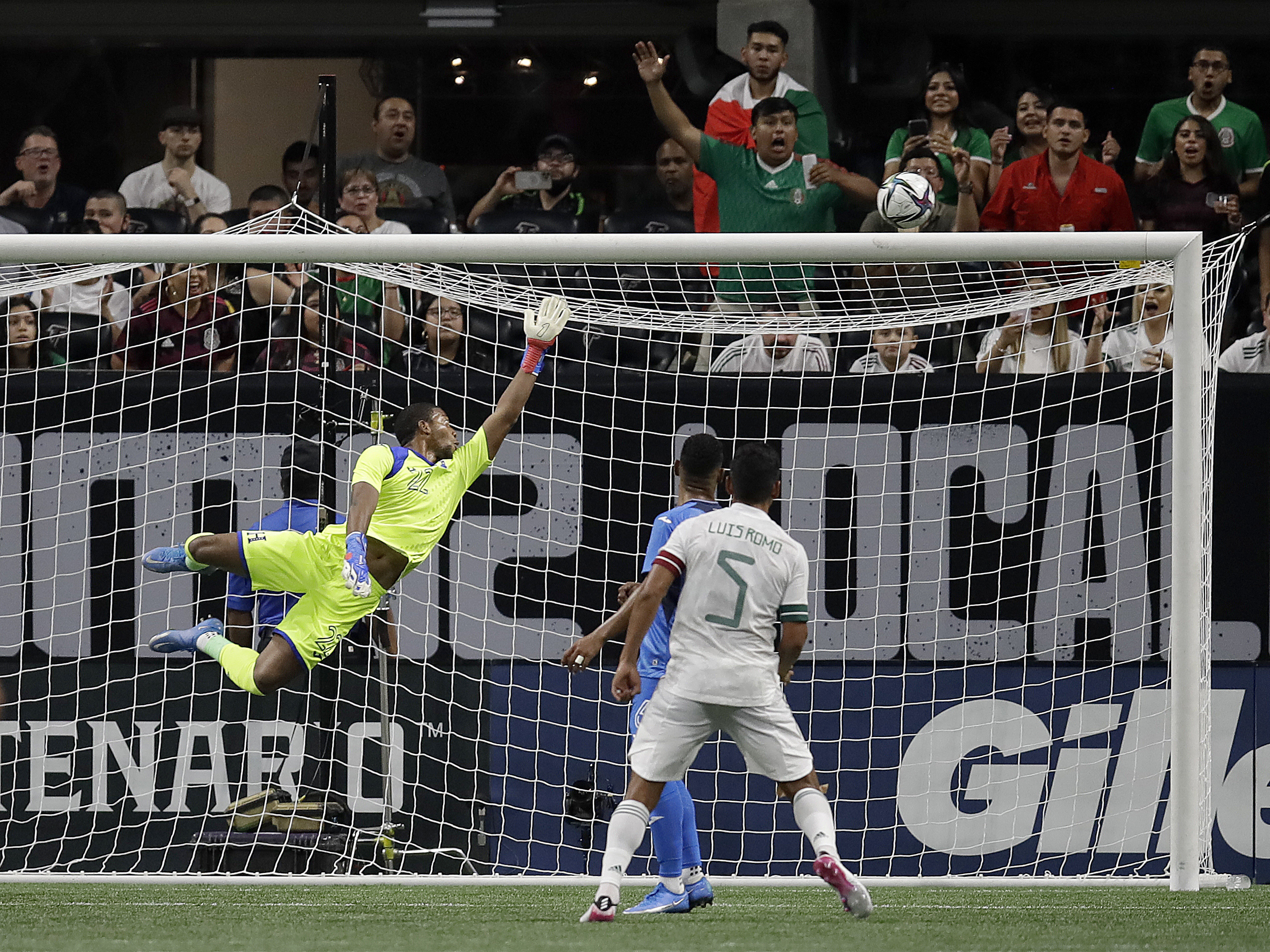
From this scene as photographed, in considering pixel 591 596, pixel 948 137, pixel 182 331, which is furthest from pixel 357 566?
pixel 948 137

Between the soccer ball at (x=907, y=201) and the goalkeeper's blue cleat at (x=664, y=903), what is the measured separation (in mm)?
3338

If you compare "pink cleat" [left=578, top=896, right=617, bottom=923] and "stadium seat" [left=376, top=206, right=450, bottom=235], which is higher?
"stadium seat" [left=376, top=206, right=450, bottom=235]

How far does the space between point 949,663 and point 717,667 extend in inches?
135

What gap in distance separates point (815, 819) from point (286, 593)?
3.69 m

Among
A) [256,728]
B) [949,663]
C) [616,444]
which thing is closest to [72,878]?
[256,728]

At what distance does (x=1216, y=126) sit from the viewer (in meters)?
10.5

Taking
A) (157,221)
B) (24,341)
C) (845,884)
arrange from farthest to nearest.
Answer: (157,221) < (24,341) < (845,884)

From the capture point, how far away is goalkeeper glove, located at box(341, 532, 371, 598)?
277 inches

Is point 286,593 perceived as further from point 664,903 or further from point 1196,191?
point 1196,191

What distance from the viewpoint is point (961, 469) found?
917 cm

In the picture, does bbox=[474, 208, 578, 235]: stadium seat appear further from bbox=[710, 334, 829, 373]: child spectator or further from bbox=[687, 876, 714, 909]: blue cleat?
bbox=[687, 876, 714, 909]: blue cleat

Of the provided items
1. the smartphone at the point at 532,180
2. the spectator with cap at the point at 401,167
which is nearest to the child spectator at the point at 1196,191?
the smartphone at the point at 532,180

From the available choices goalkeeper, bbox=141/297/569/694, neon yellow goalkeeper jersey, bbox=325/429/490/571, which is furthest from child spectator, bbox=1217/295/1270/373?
neon yellow goalkeeper jersey, bbox=325/429/490/571

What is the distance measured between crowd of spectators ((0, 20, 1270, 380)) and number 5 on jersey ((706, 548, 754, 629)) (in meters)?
2.78
